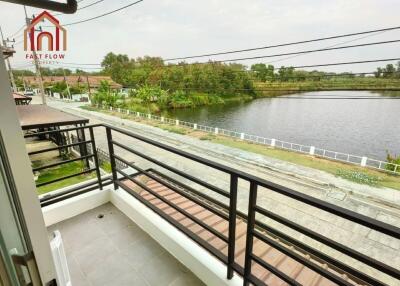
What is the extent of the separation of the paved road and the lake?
4693 mm

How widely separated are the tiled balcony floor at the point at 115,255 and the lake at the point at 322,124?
1185 centimetres

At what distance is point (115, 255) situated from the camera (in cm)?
173

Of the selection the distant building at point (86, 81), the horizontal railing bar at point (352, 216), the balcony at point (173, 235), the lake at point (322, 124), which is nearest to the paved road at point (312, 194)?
the balcony at point (173, 235)

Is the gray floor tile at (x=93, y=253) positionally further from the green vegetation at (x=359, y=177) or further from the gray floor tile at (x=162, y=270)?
the green vegetation at (x=359, y=177)

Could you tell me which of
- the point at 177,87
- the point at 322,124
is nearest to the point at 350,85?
the point at 322,124

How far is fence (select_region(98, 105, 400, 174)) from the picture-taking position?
10.1 metres

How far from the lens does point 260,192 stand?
24.8ft

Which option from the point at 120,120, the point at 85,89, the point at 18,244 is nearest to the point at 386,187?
the point at 18,244

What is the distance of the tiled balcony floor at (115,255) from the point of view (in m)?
1.54

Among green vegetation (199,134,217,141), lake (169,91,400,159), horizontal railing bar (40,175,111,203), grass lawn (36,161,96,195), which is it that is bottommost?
lake (169,91,400,159)

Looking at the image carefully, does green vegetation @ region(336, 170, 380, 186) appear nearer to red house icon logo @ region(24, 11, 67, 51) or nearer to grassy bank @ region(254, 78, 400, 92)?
grassy bank @ region(254, 78, 400, 92)

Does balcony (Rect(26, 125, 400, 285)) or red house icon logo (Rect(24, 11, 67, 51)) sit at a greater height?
red house icon logo (Rect(24, 11, 67, 51))

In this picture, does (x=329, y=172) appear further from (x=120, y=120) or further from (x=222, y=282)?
(x=120, y=120)

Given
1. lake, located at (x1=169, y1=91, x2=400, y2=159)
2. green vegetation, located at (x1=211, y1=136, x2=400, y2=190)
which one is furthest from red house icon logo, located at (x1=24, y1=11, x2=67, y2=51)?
lake, located at (x1=169, y1=91, x2=400, y2=159)
